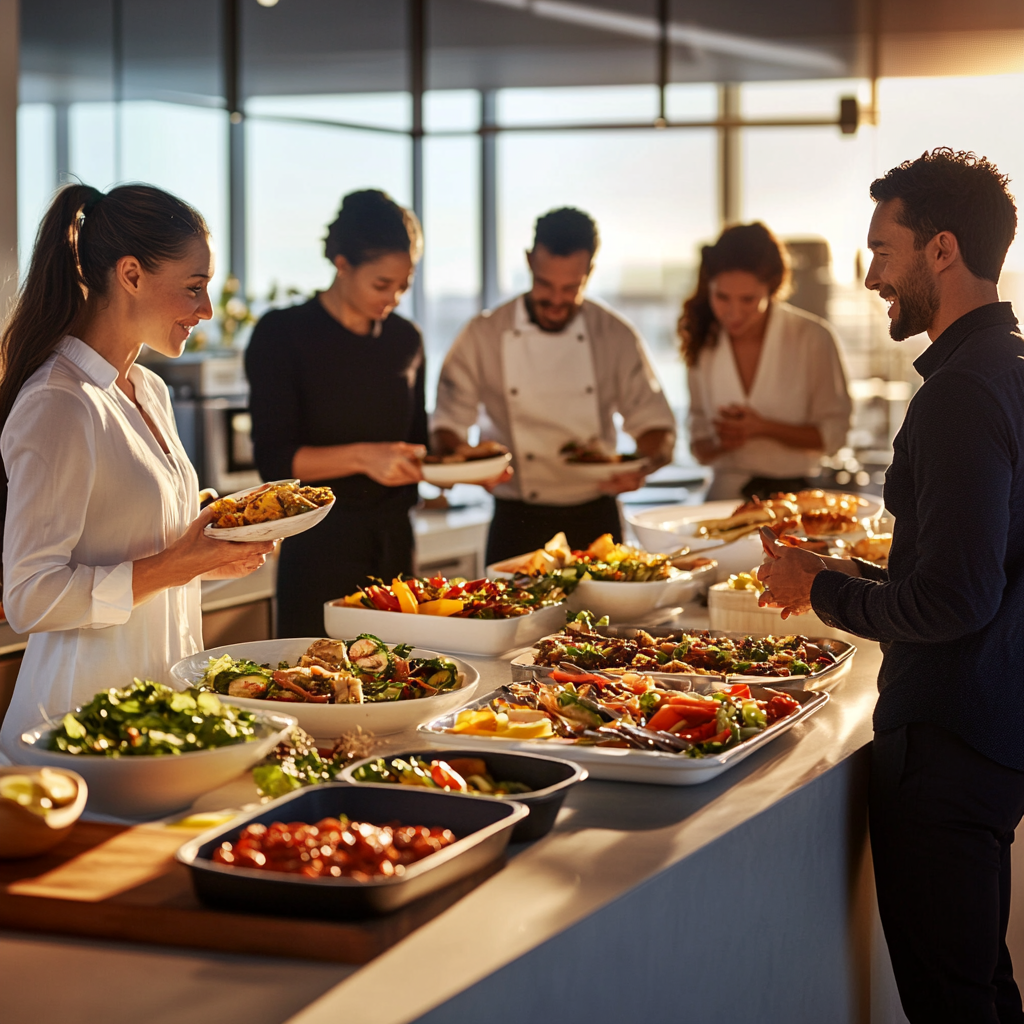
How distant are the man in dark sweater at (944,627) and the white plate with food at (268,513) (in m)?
0.80

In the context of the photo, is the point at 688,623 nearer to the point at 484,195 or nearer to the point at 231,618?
the point at 231,618

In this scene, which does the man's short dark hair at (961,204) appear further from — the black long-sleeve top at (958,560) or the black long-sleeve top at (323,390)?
the black long-sleeve top at (323,390)

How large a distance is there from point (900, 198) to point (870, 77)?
3944mm

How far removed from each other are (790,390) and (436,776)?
9.09ft

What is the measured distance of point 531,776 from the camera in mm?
1514

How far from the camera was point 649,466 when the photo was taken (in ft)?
11.7

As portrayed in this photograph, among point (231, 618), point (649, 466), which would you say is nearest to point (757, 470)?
point (649, 466)

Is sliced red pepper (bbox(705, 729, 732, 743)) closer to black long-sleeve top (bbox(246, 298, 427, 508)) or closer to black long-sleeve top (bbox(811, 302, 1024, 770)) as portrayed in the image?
black long-sleeve top (bbox(811, 302, 1024, 770))

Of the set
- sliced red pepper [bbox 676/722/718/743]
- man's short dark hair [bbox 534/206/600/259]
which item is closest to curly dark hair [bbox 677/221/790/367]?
man's short dark hair [bbox 534/206/600/259]

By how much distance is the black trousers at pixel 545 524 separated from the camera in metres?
3.79

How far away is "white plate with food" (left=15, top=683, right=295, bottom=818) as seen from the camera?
141cm

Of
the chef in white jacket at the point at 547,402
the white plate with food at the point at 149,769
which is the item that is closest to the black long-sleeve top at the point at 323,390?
the chef in white jacket at the point at 547,402

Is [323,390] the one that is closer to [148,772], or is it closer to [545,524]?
[545,524]

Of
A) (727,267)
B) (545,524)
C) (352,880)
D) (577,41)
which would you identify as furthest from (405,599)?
(577,41)
